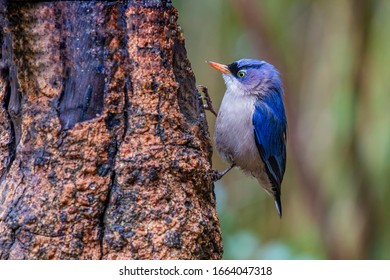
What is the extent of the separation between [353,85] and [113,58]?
3.71 m

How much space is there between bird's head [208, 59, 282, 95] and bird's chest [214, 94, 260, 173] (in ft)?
0.23

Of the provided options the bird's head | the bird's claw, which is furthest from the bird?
the bird's claw

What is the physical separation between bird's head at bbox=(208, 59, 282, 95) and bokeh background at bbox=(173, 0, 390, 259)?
47cm

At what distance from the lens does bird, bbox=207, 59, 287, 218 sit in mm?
5555

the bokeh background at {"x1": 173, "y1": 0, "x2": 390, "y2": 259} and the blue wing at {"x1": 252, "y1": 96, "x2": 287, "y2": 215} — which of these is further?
the bokeh background at {"x1": 173, "y1": 0, "x2": 390, "y2": 259}

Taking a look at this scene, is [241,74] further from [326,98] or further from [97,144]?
[97,144]

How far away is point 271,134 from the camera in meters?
5.61

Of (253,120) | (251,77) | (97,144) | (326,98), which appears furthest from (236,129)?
(97,144)

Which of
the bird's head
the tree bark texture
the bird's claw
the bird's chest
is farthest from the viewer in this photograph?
the bird's head

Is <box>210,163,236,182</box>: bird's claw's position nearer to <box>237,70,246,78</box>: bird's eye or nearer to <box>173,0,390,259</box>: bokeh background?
<box>237,70,246,78</box>: bird's eye

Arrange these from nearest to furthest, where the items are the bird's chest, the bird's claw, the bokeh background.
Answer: the bird's claw
the bird's chest
the bokeh background

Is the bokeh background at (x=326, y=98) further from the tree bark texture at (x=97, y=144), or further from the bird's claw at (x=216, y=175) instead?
the tree bark texture at (x=97, y=144)

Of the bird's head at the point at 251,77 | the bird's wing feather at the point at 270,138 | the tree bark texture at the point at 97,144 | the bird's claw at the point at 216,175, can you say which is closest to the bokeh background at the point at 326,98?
the bird's wing feather at the point at 270,138

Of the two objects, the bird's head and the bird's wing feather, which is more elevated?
the bird's head
